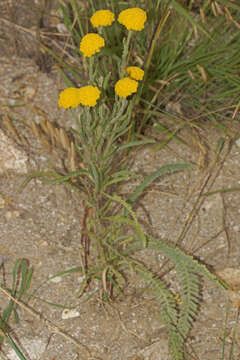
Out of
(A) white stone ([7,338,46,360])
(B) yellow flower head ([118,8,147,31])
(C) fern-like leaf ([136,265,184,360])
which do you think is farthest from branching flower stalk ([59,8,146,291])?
(A) white stone ([7,338,46,360])

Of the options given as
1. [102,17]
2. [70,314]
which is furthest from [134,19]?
[70,314]

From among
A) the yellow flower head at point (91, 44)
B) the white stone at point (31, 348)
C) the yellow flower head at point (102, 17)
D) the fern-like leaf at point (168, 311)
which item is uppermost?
the yellow flower head at point (102, 17)

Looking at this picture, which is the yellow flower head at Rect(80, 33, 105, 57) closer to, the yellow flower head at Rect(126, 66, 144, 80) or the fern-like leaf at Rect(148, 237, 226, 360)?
the yellow flower head at Rect(126, 66, 144, 80)

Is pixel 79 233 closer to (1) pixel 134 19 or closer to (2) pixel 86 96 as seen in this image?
(2) pixel 86 96

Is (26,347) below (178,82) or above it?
below

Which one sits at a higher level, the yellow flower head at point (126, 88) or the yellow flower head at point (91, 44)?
the yellow flower head at point (91, 44)

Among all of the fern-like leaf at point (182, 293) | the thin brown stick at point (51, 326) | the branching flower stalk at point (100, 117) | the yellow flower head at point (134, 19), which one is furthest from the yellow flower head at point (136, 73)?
the thin brown stick at point (51, 326)

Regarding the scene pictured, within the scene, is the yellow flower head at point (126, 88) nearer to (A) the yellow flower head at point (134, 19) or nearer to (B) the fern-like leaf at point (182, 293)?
(A) the yellow flower head at point (134, 19)

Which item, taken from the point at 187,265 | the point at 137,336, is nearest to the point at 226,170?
the point at 187,265

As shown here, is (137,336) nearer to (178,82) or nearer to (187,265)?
(187,265)

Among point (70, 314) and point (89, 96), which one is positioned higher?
point (89, 96)

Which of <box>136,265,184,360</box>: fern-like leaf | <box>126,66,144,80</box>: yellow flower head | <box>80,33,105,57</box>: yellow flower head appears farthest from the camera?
<box>136,265,184,360</box>: fern-like leaf
